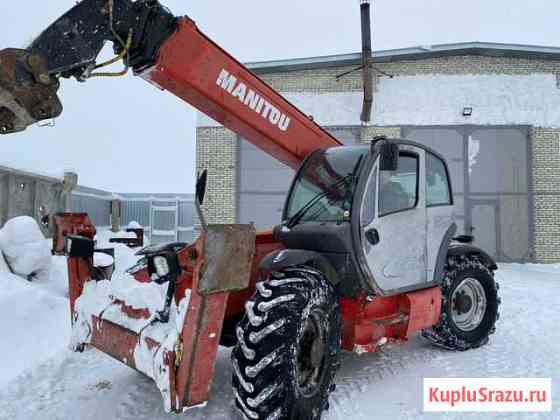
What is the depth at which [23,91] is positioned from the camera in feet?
9.18

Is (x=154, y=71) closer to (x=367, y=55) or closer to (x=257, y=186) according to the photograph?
(x=367, y=55)

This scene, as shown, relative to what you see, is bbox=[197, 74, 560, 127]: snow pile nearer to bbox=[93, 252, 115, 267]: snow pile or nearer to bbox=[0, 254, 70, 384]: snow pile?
bbox=[0, 254, 70, 384]: snow pile

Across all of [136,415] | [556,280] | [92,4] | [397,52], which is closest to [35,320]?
[136,415]

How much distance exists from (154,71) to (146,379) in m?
2.69

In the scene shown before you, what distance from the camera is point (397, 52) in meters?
15.1

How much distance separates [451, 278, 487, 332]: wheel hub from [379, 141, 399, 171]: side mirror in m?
2.09

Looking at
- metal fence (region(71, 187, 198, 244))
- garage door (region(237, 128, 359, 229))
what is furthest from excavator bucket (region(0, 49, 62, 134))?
metal fence (region(71, 187, 198, 244))

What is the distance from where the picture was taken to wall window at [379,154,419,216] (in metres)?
4.54

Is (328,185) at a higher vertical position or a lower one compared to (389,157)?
lower

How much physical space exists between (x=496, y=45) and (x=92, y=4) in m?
14.6

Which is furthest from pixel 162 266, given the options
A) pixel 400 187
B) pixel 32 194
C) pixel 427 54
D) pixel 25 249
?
pixel 427 54

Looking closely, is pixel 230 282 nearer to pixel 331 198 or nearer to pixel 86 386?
pixel 331 198

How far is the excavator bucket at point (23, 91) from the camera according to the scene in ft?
9.00

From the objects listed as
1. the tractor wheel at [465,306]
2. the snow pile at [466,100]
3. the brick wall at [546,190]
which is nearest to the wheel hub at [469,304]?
the tractor wheel at [465,306]
